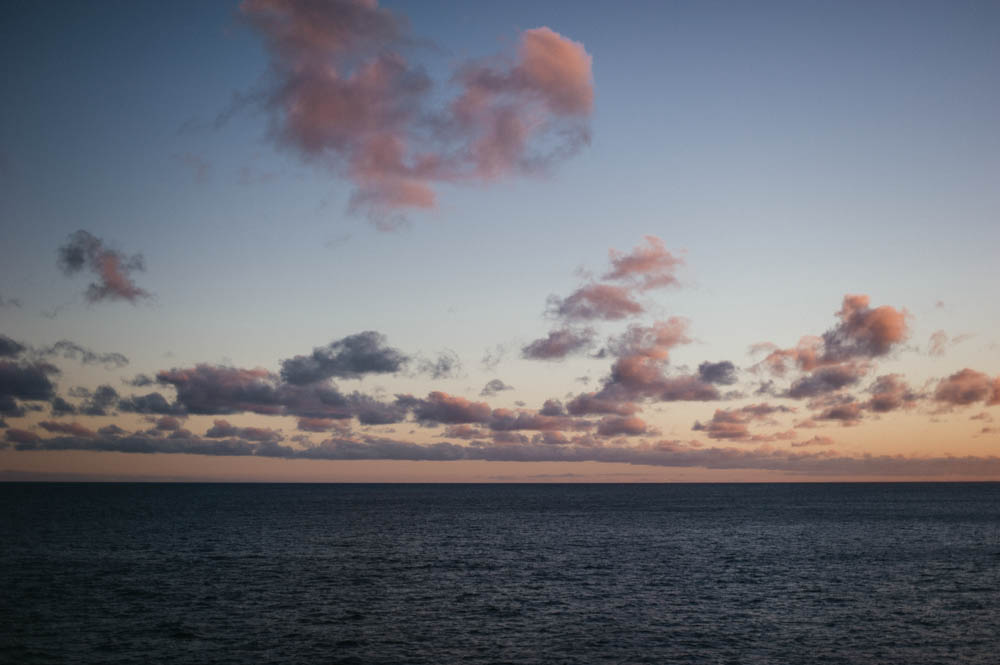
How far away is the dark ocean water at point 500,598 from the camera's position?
143ft

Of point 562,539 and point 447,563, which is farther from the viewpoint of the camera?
point 562,539

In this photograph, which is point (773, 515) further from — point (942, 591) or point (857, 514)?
point (942, 591)

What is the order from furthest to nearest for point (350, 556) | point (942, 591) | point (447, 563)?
1. point (350, 556)
2. point (447, 563)
3. point (942, 591)

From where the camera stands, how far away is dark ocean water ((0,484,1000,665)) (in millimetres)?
43594

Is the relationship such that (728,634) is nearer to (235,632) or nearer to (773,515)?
(235,632)

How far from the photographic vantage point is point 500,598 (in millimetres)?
59781

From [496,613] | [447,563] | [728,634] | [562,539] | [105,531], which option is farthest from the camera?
[105,531]

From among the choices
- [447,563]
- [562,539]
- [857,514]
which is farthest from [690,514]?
[447,563]

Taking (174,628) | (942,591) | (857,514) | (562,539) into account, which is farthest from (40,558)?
(857,514)

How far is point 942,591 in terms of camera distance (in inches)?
2441

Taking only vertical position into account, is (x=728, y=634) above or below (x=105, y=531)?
above

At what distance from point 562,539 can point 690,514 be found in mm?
75712

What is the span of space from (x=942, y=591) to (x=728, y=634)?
92.1ft

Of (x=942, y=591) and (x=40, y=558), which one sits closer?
(x=942, y=591)
